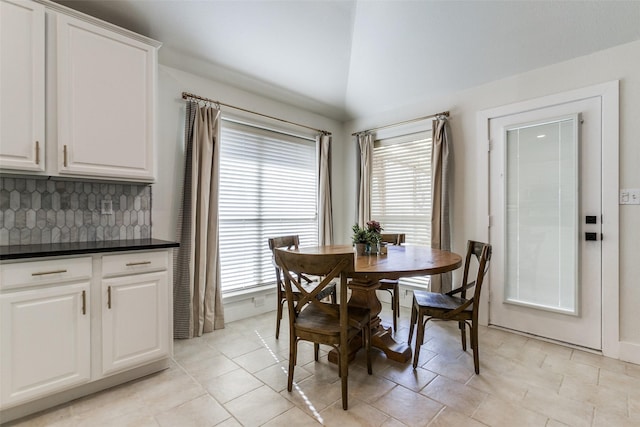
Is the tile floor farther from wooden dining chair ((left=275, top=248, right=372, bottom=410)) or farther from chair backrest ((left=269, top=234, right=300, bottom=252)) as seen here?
chair backrest ((left=269, top=234, right=300, bottom=252))

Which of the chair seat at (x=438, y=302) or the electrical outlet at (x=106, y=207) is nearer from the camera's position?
the chair seat at (x=438, y=302)

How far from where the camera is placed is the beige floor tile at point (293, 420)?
163cm

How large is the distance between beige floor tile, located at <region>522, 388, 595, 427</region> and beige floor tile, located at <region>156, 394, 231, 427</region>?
185 centimetres

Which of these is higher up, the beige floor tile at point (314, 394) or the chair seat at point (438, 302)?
the chair seat at point (438, 302)

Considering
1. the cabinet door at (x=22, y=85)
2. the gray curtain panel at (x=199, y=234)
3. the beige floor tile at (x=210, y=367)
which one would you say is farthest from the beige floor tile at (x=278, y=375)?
the cabinet door at (x=22, y=85)

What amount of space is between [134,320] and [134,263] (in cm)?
39

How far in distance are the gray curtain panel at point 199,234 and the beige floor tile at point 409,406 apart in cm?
184

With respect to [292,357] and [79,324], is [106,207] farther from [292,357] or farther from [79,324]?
[292,357]

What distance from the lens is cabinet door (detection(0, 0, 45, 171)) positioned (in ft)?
5.75

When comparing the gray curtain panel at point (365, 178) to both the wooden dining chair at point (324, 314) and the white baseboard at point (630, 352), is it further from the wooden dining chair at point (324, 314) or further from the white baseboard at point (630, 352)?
the white baseboard at point (630, 352)

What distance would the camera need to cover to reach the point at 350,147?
4410 millimetres

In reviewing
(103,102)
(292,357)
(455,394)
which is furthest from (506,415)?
(103,102)

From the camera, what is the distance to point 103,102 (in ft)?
6.89

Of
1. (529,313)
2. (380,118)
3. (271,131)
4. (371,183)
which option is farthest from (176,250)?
(529,313)
